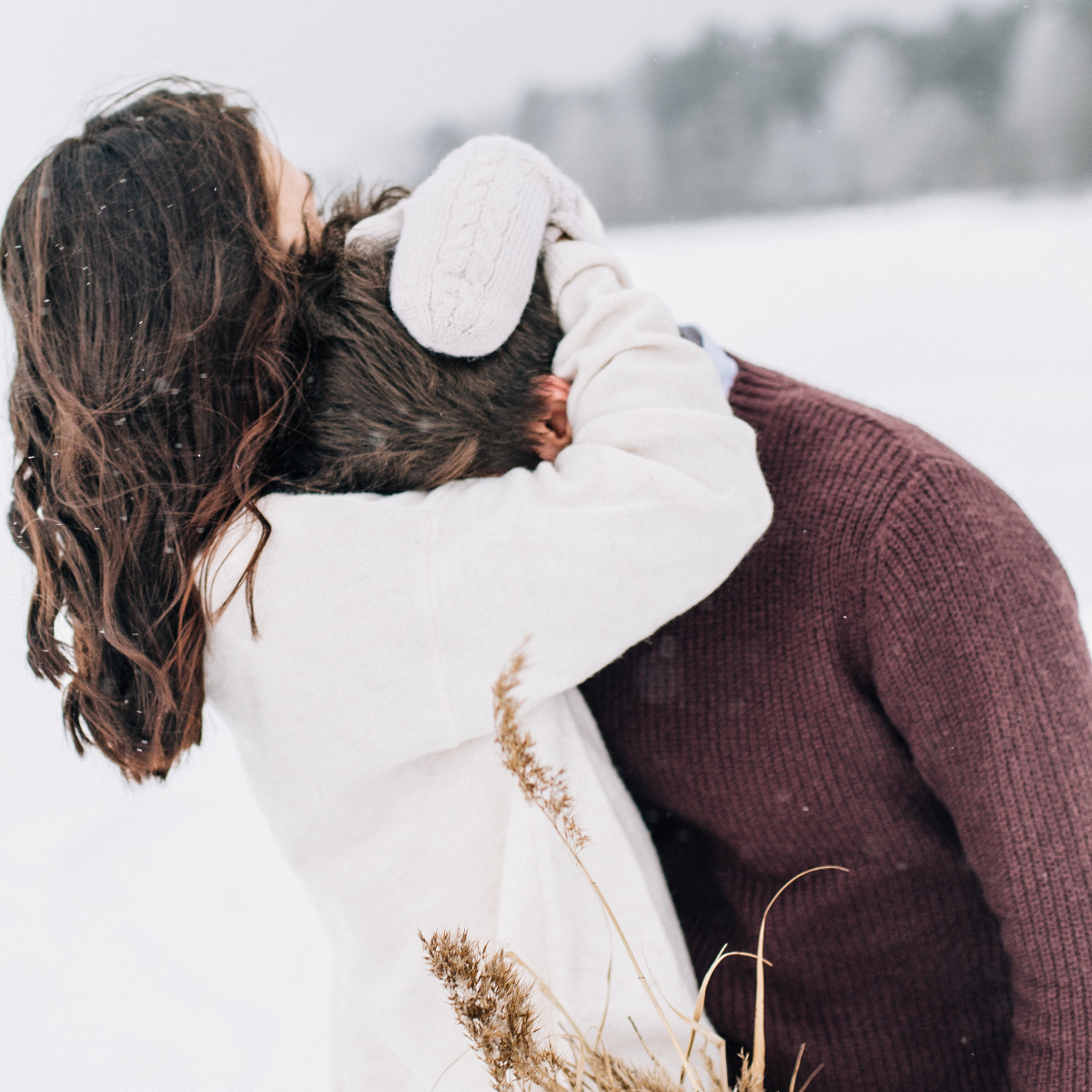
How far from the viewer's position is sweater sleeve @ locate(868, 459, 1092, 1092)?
625 mm

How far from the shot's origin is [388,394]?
72cm

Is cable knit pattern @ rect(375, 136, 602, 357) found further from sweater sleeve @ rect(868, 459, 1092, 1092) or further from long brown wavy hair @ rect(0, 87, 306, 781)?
sweater sleeve @ rect(868, 459, 1092, 1092)

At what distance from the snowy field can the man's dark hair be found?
1145 mm

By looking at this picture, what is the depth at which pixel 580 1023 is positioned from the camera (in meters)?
0.79

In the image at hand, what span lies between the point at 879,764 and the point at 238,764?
1795 millimetres

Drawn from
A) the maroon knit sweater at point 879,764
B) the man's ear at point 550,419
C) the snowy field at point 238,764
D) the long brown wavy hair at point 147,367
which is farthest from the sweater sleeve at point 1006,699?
the snowy field at point 238,764

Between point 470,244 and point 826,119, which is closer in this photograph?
point 470,244

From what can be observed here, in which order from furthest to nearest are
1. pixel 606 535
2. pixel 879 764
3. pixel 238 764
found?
pixel 238 764 → pixel 879 764 → pixel 606 535

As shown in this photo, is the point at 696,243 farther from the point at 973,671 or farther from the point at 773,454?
the point at 973,671

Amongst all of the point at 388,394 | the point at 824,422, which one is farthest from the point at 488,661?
the point at 824,422

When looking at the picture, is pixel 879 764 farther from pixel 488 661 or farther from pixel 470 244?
pixel 470 244

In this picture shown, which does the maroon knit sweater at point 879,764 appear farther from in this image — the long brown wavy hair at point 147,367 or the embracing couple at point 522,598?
the long brown wavy hair at point 147,367

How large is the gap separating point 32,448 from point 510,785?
0.56m

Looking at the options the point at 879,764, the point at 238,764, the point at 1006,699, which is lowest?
the point at 238,764
